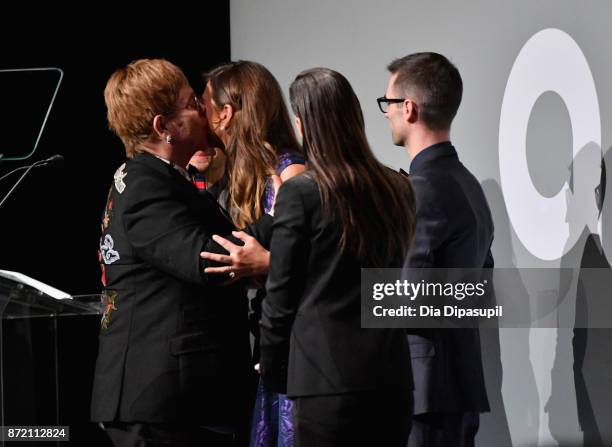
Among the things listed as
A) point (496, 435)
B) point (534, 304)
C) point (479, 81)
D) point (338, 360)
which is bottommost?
point (496, 435)

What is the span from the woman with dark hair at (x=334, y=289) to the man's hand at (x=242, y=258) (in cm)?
13

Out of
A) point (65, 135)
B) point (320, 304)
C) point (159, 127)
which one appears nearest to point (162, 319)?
point (320, 304)

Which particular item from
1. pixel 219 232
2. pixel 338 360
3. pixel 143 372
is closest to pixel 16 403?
pixel 143 372

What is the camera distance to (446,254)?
2.66 meters

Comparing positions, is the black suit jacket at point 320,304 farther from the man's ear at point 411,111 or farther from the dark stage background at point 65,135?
the dark stage background at point 65,135

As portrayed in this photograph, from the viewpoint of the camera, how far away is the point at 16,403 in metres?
2.47

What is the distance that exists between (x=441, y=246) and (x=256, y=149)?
62cm

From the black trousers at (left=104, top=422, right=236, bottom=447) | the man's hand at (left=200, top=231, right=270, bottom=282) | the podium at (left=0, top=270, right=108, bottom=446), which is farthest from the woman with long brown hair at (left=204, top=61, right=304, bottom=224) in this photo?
the black trousers at (left=104, top=422, right=236, bottom=447)

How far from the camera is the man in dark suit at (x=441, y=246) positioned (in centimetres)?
260

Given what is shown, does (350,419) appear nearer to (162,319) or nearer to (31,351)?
(162,319)

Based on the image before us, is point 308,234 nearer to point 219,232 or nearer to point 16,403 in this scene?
point 219,232

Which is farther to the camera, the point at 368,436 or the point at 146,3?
the point at 146,3

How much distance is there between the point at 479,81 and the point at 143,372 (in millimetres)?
1892

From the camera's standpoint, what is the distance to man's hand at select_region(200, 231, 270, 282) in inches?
83.0
